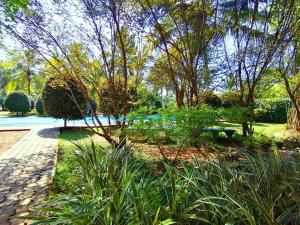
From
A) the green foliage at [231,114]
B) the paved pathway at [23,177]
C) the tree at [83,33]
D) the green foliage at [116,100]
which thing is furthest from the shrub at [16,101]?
the green foliage at [231,114]

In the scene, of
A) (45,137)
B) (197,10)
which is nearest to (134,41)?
(197,10)

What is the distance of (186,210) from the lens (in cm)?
238

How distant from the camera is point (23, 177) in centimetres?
545

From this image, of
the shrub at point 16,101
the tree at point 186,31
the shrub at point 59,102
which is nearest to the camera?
the tree at point 186,31

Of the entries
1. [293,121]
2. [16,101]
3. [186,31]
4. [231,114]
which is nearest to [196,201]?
[231,114]

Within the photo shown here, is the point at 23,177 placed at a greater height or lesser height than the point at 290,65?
lesser

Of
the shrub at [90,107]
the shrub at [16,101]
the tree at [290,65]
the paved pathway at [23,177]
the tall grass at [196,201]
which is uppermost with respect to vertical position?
the tree at [290,65]

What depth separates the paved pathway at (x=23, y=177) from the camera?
3.88m

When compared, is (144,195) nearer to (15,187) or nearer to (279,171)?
(279,171)

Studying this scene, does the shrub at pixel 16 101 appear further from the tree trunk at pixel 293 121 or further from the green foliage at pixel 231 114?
the green foliage at pixel 231 114

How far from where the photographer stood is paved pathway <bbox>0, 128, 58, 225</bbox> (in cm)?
388

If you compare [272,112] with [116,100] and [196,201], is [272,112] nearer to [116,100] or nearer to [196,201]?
[116,100]

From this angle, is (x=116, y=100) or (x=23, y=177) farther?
(x=116, y=100)

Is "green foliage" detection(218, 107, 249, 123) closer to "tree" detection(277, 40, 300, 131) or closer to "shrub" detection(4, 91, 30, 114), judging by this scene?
"tree" detection(277, 40, 300, 131)
